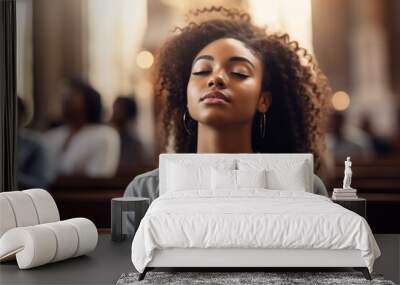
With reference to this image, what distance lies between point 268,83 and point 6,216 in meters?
3.27

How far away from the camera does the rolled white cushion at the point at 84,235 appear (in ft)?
17.7

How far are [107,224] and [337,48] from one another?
328 centimetres

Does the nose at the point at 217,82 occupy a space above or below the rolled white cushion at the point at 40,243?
above

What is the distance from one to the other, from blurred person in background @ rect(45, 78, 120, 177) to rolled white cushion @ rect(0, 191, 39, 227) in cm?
173

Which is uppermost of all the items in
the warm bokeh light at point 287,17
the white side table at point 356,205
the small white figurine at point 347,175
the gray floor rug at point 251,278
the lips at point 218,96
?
the warm bokeh light at point 287,17

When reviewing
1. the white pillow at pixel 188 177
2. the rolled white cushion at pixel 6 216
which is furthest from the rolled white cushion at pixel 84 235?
the white pillow at pixel 188 177

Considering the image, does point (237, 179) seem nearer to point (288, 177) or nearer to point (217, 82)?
point (288, 177)

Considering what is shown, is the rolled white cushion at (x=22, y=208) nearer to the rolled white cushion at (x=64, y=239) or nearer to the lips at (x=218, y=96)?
the rolled white cushion at (x=64, y=239)

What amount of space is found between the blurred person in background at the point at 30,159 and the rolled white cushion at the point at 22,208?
1.79 m

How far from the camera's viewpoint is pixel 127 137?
726cm

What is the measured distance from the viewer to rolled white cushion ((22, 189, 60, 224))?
5.61m

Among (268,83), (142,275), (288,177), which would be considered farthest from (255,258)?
(268,83)

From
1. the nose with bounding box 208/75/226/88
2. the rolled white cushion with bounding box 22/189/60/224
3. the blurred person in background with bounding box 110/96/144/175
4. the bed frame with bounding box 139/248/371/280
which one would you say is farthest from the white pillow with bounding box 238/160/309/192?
the rolled white cushion with bounding box 22/189/60/224

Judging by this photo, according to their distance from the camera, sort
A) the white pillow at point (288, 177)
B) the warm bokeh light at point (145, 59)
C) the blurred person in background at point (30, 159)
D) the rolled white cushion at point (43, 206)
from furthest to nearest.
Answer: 1. the blurred person in background at point (30, 159)
2. the warm bokeh light at point (145, 59)
3. the white pillow at point (288, 177)
4. the rolled white cushion at point (43, 206)
